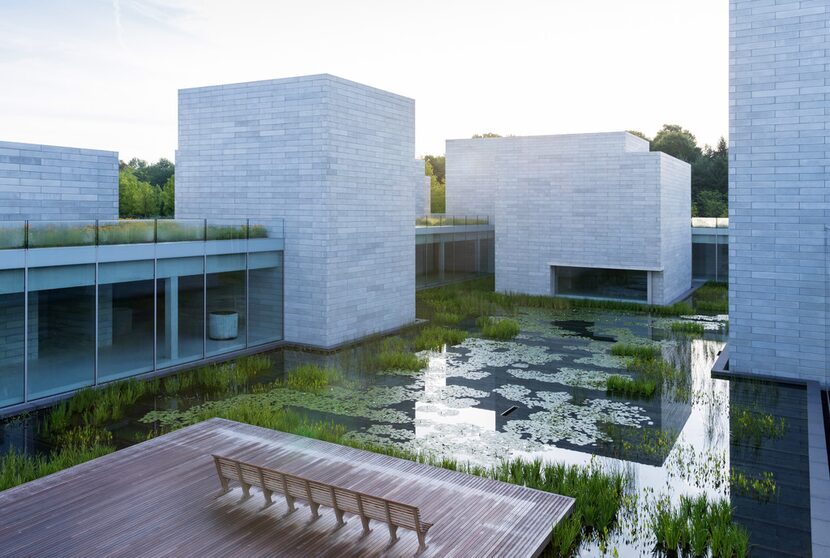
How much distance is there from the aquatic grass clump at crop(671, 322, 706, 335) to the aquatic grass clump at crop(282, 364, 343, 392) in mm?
10954

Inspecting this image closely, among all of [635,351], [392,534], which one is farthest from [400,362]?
[392,534]

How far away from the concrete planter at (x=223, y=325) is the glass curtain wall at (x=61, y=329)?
3.30 m

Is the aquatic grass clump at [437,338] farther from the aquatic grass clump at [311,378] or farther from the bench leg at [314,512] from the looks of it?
the bench leg at [314,512]

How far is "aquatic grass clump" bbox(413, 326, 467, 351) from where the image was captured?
17344 millimetres

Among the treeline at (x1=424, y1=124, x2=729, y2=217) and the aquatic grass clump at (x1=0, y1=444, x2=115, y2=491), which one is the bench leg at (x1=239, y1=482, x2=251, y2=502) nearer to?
the aquatic grass clump at (x1=0, y1=444, x2=115, y2=491)

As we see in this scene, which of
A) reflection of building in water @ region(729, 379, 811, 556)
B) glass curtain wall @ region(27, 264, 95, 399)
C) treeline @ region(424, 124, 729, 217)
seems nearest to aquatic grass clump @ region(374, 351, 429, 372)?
glass curtain wall @ region(27, 264, 95, 399)

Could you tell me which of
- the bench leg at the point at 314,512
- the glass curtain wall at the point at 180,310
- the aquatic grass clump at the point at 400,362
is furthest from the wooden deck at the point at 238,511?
the aquatic grass clump at the point at 400,362

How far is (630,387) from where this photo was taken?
1336 cm

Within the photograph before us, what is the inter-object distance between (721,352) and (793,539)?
1015 cm

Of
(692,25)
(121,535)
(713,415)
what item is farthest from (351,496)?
(692,25)

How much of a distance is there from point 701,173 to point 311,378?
169 ft

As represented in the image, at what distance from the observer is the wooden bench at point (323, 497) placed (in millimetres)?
6500

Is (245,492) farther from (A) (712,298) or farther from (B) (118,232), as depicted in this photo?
(A) (712,298)

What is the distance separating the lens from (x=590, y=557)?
22.2 feet
